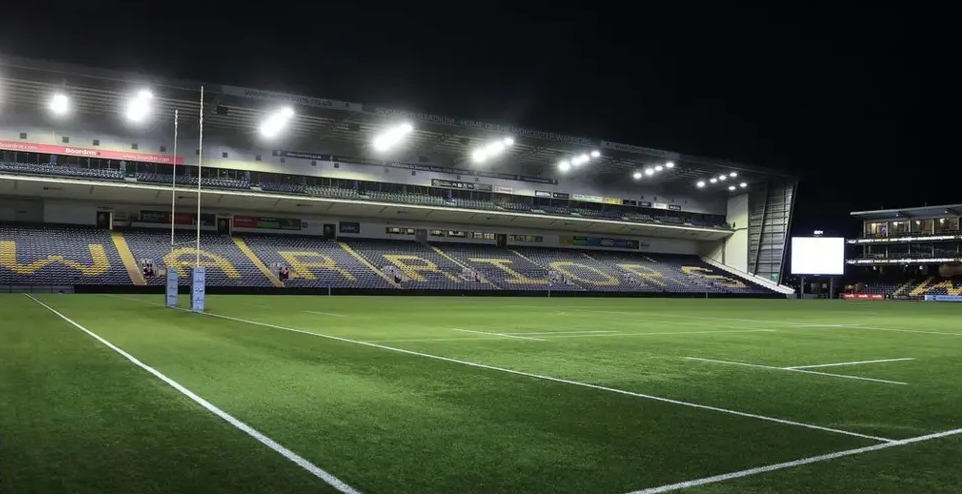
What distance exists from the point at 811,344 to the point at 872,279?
2856 inches

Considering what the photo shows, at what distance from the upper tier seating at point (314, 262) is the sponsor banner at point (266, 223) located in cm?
108

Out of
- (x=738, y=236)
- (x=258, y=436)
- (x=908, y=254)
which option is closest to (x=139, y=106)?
(x=258, y=436)

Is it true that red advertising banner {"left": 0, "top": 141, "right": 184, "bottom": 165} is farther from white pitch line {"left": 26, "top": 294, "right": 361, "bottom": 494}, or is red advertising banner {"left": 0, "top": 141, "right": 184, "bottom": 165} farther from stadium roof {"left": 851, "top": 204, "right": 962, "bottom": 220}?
stadium roof {"left": 851, "top": 204, "right": 962, "bottom": 220}

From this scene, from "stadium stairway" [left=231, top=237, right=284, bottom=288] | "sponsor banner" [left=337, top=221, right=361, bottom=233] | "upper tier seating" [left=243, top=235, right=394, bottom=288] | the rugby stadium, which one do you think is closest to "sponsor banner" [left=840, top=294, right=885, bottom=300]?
the rugby stadium

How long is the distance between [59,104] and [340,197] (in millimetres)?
19169

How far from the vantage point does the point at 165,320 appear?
17109mm

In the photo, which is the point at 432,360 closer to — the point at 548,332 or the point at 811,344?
the point at 548,332

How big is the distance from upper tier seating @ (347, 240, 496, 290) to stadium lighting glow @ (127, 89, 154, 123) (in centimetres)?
1792

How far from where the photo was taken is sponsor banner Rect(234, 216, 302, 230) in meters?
50.2

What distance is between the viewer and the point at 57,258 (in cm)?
3884

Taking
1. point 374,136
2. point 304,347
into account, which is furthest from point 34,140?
point 304,347

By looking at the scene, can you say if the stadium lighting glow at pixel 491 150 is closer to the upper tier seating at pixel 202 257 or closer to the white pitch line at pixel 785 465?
the upper tier seating at pixel 202 257

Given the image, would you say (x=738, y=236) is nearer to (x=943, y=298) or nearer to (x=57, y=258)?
(x=943, y=298)

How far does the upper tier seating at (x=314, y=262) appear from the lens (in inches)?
1724
